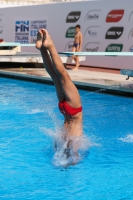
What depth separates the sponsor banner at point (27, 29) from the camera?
18.6 meters

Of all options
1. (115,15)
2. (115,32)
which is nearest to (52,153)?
(115,32)

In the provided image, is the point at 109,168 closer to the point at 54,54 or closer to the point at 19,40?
the point at 54,54

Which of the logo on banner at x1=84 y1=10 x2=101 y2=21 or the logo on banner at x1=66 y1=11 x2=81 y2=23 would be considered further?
the logo on banner at x1=66 y1=11 x2=81 y2=23

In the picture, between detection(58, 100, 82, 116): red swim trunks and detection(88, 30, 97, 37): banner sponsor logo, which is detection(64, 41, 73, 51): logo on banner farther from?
detection(58, 100, 82, 116): red swim trunks

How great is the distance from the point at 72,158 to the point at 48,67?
1381 millimetres

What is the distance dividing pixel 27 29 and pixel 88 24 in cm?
399

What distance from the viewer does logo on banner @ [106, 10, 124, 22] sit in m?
15.2

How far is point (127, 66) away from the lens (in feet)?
49.0

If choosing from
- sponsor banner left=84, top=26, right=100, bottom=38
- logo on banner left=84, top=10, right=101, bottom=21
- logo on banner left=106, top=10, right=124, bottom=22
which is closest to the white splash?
logo on banner left=106, top=10, right=124, bottom=22

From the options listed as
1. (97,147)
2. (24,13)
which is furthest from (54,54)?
(24,13)

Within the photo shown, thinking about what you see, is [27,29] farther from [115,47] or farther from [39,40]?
[39,40]

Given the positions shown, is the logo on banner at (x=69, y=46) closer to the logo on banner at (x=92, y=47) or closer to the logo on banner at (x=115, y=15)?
the logo on banner at (x=92, y=47)

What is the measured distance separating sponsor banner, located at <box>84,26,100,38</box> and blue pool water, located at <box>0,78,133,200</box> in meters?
6.31

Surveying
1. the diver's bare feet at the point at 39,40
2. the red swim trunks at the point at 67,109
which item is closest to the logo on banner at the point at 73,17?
the red swim trunks at the point at 67,109
